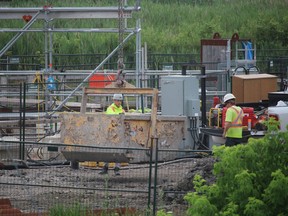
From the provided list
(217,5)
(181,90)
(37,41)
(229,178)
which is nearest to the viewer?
(229,178)

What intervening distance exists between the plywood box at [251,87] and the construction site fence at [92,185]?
532 cm

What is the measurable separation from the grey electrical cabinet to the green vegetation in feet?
57.8

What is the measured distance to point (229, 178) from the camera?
9508 mm

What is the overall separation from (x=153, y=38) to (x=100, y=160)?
1196 inches

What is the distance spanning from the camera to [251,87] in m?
24.9

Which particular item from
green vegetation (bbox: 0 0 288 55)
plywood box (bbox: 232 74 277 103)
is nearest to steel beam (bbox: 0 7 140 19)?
plywood box (bbox: 232 74 277 103)

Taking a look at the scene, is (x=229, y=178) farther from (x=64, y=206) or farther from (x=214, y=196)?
(x=64, y=206)

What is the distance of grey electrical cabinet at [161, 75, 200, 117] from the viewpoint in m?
23.1

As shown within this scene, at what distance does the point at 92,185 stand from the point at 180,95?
21.8ft

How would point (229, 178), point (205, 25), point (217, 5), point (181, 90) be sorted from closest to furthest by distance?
point (229, 178)
point (181, 90)
point (205, 25)
point (217, 5)

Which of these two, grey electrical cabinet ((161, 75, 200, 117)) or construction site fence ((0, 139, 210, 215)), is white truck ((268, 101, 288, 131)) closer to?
construction site fence ((0, 139, 210, 215))

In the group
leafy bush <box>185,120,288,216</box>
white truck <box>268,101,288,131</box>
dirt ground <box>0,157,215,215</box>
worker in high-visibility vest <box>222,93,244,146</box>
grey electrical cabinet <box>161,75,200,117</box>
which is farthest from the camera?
grey electrical cabinet <box>161,75,200,117</box>

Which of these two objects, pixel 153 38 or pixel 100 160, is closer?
pixel 100 160

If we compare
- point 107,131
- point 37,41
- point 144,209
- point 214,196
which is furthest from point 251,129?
point 37,41
